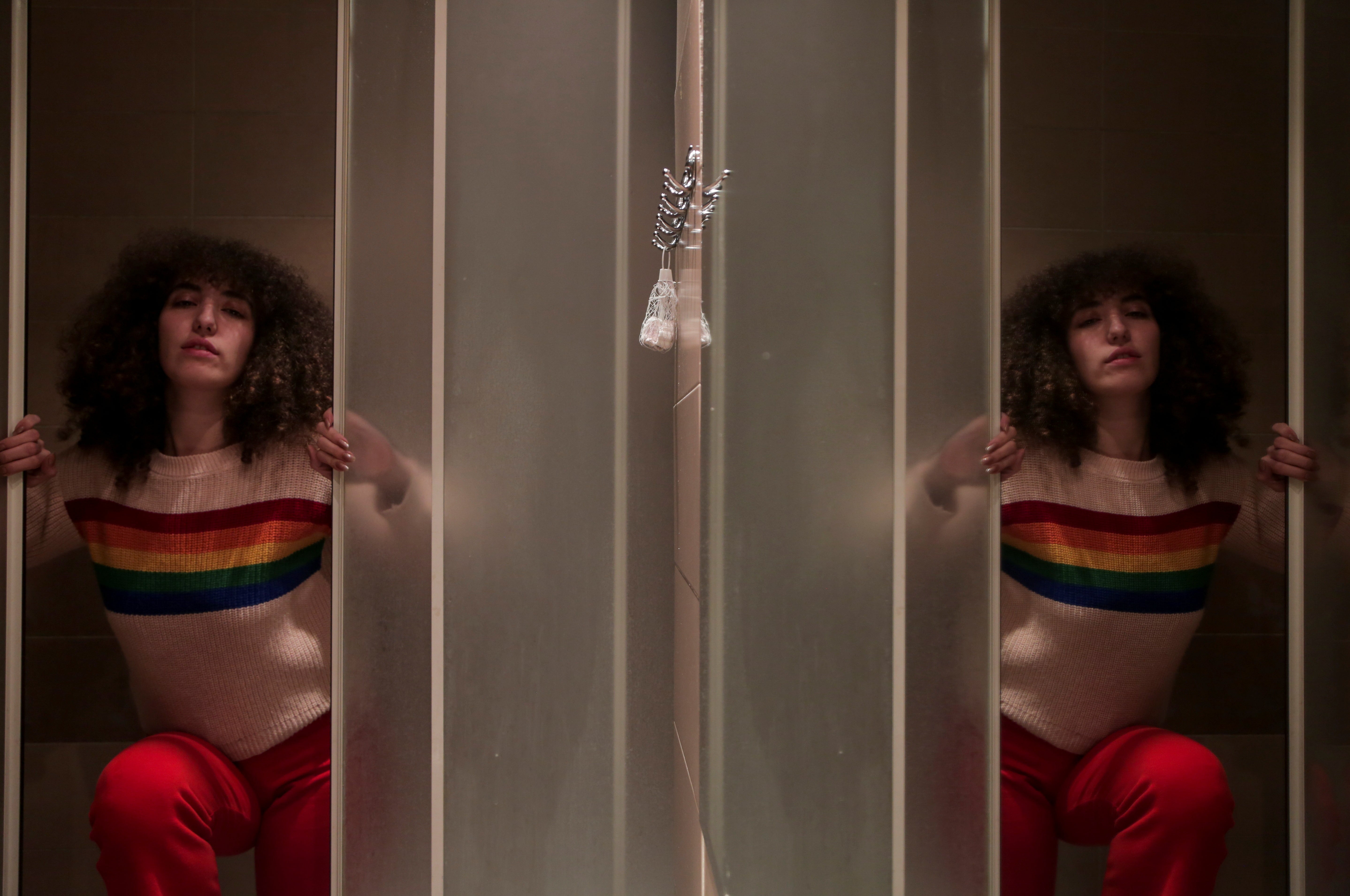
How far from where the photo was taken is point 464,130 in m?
1.22

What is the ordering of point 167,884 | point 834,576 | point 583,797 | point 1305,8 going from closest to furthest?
point 1305,8, point 834,576, point 167,884, point 583,797

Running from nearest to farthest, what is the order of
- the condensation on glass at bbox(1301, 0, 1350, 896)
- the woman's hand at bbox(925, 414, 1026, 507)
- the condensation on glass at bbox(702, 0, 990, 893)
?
the condensation on glass at bbox(1301, 0, 1350, 896)
the woman's hand at bbox(925, 414, 1026, 507)
the condensation on glass at bbox(702, 0, 990, 893)

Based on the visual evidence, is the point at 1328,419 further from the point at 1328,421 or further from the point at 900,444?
the point at 900,444

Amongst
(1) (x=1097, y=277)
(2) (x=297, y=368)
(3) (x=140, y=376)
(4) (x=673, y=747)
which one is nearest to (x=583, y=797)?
(4) (x=673, y=747)

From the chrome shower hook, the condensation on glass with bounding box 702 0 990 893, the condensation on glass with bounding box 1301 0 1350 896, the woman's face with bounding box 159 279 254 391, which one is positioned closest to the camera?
the condensation on glass with bounding box 1301 0 1350 896

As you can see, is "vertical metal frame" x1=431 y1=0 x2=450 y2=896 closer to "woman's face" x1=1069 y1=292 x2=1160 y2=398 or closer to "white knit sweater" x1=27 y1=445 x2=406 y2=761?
"white knit sweater" x1=27 y1=445 x2=406 y2=761

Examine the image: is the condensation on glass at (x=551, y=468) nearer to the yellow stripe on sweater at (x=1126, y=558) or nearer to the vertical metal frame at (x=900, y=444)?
the vertical metal frame at (x=900, y=444)

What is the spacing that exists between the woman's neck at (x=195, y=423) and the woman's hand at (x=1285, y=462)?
50.0 inches

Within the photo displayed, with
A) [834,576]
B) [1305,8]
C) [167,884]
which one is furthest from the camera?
[167,884]

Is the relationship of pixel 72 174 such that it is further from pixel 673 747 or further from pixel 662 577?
pixel 673 747

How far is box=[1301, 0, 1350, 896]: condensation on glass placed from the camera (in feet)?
1.48

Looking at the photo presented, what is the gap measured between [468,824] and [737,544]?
0.67m

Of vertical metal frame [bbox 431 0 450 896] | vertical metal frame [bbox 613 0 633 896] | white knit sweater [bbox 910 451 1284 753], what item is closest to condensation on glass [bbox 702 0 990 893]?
white knit sweater [bbox 910 451 1284 753]

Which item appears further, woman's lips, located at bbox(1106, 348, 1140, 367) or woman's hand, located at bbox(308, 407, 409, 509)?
woman's hand, located at bbox(308, 407, 409, 509)
